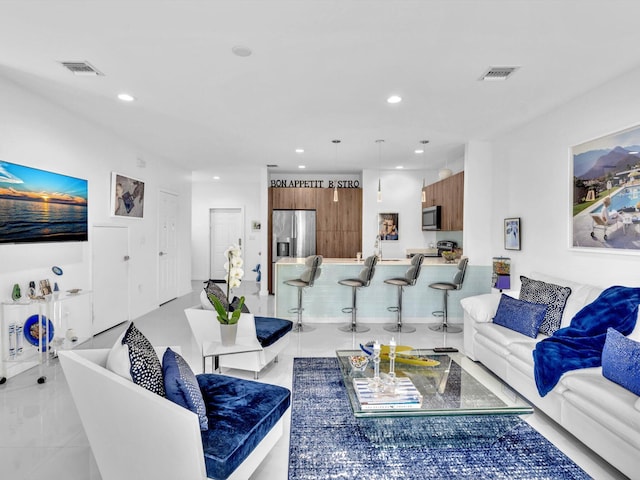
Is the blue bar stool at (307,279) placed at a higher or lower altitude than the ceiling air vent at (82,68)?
lower

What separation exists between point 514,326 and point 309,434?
2.11 m

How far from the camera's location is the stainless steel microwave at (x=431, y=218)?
6695 mm

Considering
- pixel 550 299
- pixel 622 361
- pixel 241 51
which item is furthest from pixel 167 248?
pixel 622 361

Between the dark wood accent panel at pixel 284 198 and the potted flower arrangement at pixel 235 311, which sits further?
the dark wood accent panel at pixel 284 198

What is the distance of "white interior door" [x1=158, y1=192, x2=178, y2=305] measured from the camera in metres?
6.67

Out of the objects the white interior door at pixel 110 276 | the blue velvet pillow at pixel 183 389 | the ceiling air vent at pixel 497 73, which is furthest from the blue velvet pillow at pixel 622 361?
the white interior door at pixel 110 276

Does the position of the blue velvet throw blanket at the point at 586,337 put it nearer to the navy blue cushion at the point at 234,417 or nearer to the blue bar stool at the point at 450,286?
the navy blue cushion at the point at 234,417

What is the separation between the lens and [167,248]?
22.7ft

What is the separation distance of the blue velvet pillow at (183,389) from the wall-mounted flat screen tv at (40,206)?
263cm

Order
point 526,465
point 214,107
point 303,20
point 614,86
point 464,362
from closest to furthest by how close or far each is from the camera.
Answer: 1. point 526,465
2. point 303,20
3. point 464,362
4. point 614,86
5. point 214,107

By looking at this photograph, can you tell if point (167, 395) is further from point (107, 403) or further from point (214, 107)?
point (214, 107)

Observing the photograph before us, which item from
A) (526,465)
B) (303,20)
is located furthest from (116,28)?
(526,465)

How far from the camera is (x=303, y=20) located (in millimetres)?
2326

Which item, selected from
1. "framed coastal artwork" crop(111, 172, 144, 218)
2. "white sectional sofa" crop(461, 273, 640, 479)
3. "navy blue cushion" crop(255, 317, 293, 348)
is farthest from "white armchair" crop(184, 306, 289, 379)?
"framed coastal artwork" crop(111, 172, 144, 218)
